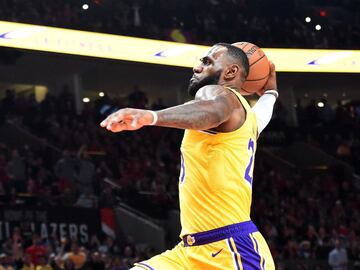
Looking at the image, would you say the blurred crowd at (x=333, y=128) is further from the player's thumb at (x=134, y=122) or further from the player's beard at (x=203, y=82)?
the player's thumb at (x=134, y=122)

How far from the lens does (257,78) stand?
575 cm

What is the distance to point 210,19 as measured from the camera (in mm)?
21734

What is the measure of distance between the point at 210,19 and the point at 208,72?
668 inches

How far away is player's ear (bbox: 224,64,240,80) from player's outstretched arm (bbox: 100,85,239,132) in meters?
0.29

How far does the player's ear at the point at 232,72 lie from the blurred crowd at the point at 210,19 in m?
11.1

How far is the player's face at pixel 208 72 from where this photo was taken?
4953 mm

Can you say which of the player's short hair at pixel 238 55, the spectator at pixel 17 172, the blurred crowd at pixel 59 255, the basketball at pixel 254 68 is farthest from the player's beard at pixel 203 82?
the spectator at pixel 17 172

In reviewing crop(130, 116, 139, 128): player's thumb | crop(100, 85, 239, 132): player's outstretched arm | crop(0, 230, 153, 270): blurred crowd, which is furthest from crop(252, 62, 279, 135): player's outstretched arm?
crop(0, 230, 153, 270): blurred crowd

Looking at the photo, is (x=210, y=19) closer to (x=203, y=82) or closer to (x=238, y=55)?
(x=238, y=55)

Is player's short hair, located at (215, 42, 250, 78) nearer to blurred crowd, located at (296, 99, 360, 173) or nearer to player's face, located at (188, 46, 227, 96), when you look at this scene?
player's face, located at (188, 46, 227, 96)

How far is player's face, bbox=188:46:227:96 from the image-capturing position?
495 cm

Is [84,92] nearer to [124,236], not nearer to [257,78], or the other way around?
[124,236]

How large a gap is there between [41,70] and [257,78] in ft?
57.3

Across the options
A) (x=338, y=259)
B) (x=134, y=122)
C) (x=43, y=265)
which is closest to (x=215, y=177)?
(x=134, y=122)
